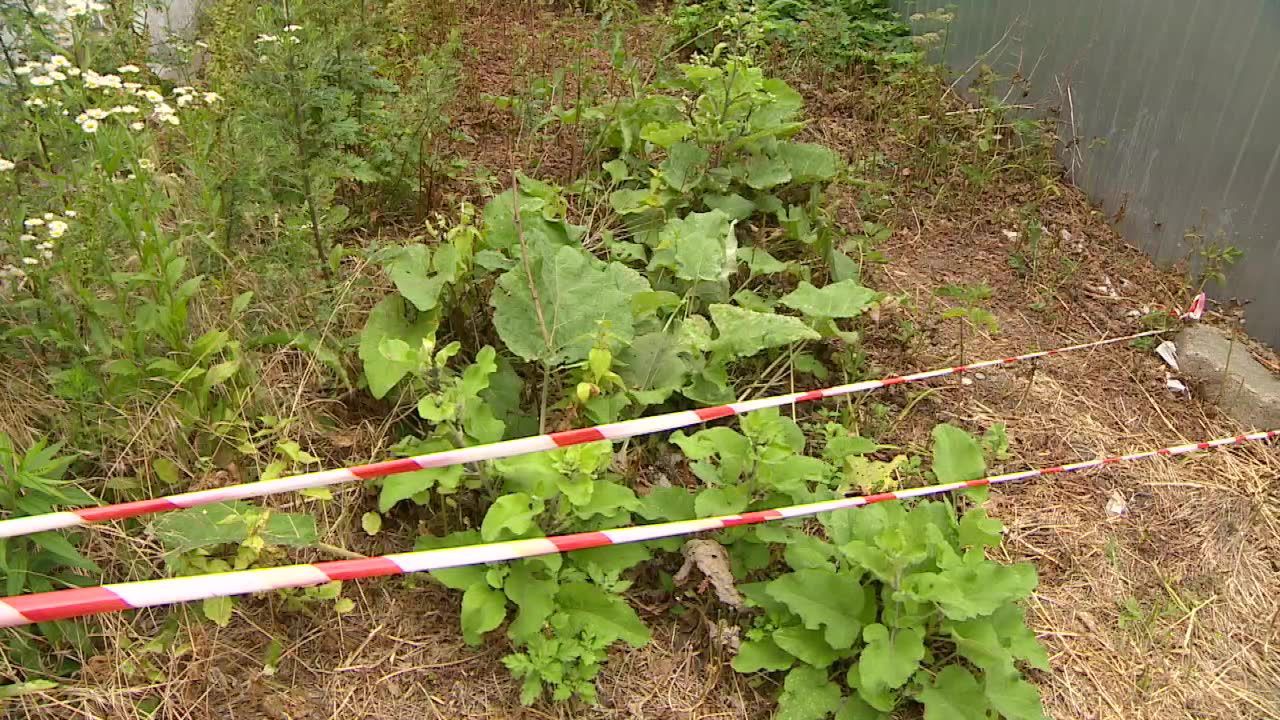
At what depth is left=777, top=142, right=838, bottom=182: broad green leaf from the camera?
3482mm

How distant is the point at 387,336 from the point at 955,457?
1.57 meters

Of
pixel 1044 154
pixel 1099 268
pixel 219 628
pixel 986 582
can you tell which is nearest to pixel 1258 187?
pixel 1099 268

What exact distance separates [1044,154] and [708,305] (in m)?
2.05

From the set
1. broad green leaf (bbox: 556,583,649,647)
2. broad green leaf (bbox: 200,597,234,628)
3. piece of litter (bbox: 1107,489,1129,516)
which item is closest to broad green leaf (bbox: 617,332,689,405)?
broad green leaf (bbox: 556,583,649,647)

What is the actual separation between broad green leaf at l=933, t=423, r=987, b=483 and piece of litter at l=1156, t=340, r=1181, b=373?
1139 mm

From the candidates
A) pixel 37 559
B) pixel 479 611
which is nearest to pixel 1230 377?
pixel 479 611

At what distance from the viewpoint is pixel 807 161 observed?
350 cm

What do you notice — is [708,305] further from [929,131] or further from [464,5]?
[464,5]

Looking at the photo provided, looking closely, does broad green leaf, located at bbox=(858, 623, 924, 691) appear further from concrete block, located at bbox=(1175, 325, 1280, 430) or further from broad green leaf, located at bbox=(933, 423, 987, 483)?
concrete block, located at bbox=(1175, 325, 1280, 430)

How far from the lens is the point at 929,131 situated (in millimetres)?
4203

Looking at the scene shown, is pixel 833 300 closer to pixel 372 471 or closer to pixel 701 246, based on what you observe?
pixel 701 246

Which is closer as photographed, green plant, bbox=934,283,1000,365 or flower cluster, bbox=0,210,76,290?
flower cluster, bbox=0,210,76,290

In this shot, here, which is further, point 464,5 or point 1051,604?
point 464,5

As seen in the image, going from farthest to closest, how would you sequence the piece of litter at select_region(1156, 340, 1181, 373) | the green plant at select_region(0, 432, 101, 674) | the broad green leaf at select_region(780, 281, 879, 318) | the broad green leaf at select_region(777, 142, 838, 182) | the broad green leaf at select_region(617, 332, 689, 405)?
1. the broad green leaf at select_region(777, 142, 838, 182)
2. the piece of litter at select_region(1156, 340, 1181, 373)
3. the broad green leaf at select_region(780, 281, 879, 318)
4. the broad green leaf at select_region(617, 332, 689, 405)
5. the green plant at select_region(0, 432, 101, 674)
